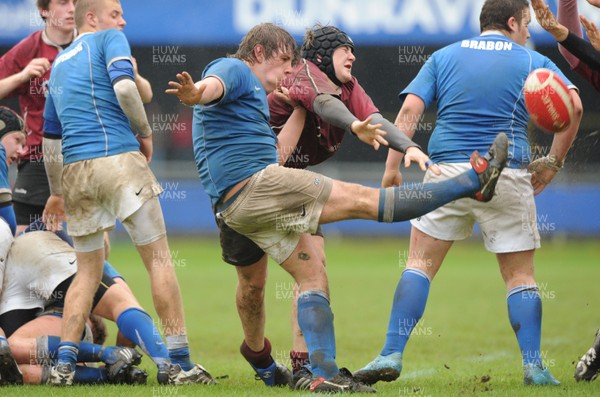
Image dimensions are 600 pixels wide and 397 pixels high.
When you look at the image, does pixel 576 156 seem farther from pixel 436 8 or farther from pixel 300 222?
pixel 300 222

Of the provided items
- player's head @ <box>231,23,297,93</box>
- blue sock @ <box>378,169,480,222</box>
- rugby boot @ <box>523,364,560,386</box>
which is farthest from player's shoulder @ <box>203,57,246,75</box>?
rugby boot @ <box>523,364,560,386</box>

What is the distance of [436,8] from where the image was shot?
53.4 feet

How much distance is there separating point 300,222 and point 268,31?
107 centimetres

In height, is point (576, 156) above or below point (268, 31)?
below

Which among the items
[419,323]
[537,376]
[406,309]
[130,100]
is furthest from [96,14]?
[419,323]

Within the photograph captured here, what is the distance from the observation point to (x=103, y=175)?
220 inches

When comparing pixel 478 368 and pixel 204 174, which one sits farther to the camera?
pixel 478 368

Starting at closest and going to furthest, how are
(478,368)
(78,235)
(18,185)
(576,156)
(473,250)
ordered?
(78,235), (478,368), (18,185), (576,156), (473,250)

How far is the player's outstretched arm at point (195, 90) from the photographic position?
454 centimetres

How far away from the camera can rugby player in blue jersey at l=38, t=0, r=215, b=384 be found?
18.0 ft

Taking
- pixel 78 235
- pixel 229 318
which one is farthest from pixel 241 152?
pixel 229 318

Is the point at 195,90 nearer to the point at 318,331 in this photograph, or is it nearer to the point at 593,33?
the point at 318,331

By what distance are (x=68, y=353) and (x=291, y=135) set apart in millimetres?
1804

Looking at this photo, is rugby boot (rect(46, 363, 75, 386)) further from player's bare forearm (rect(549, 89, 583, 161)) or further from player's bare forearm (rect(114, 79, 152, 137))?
player's bare forearm (rect(549, 89, 583, 161))
